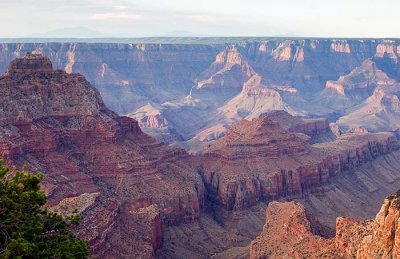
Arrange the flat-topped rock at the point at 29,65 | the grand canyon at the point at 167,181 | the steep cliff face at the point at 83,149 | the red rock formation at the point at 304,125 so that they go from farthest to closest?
the red rock formation at the point at 304,125 → the flat-topped rock at the point at 29,65 → the steep cliff face at the point at 83,149 → the grand canyon at the point at 167,181

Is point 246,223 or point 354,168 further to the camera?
point 354,168

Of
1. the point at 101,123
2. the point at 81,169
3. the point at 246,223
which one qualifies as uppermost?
the point at 101,123

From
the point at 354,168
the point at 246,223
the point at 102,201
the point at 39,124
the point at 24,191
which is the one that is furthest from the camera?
the point at 354,168

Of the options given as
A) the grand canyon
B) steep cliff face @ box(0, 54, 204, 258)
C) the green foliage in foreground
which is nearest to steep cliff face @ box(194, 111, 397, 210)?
the grand canyon

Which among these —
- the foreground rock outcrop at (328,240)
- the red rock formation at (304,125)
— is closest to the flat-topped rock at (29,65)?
the foreground rock outcrop at (328,240)

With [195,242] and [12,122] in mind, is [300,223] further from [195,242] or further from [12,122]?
[12,122]

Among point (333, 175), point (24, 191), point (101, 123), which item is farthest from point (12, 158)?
point (333, 175)

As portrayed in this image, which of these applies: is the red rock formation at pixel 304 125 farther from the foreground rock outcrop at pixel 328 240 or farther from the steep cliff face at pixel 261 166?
the foreground rock outcrop at pixel 328 240
